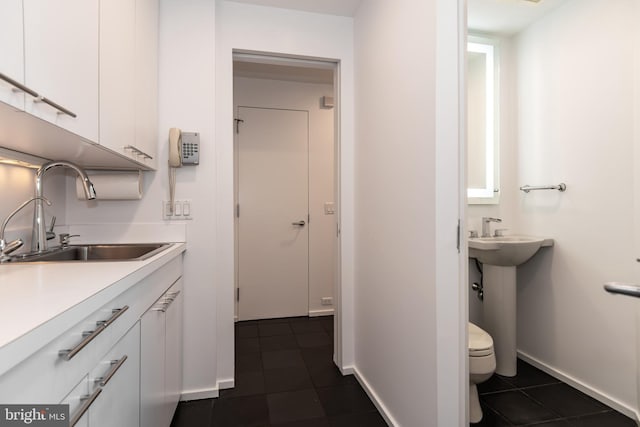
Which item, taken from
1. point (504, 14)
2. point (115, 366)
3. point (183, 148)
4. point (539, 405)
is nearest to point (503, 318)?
point (539, 405)

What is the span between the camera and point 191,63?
1.96 meters

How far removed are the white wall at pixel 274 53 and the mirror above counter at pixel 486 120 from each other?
100 cm

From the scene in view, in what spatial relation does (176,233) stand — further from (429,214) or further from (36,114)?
(429,214)

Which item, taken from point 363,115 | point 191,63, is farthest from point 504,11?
point 191,63

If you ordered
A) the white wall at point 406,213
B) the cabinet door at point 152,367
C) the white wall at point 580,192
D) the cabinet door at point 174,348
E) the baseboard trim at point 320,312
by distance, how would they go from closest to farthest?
the cabinet door at point 152,367
the white wall at point 406,213
the cabinet door at point 174,348
the white wall at point 580,192
the baseboard trim at point 320,312

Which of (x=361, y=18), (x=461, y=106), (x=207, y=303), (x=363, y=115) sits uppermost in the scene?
(x=361, y=18)

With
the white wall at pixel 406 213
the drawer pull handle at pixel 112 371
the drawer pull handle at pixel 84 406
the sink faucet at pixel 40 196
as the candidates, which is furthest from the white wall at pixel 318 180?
the drawer pull handle at pixel 84 406

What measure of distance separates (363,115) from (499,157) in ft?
4.02

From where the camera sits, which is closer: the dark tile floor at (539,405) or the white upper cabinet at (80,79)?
the white upper cabinet at (80,79)

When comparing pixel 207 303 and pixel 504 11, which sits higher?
pixel 504 11

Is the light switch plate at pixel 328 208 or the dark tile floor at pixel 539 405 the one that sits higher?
the light switch plate at pixel 328 208

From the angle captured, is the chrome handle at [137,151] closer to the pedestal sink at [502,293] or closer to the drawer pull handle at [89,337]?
the drawer pull handle at [89,337]

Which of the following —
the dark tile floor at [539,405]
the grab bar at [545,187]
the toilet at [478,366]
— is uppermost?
the grab bar at [545,187]

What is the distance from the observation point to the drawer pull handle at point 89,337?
0.65m
